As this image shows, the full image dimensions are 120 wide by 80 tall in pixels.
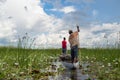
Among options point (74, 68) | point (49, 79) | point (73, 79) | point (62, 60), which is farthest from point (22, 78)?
point (62, 60)

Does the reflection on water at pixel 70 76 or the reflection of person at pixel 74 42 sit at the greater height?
the reflection of person at pixel 74 42

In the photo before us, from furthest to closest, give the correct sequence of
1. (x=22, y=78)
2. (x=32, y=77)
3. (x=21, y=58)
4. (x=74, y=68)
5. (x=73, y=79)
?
(x=74, y=68) → (x=21, y=58) → (x=73, y=79) → (x=32, y=77) → (x=22, y=78)

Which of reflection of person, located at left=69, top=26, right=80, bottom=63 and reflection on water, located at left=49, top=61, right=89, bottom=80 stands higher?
reflection of person, located at left=69, top=26, right=80, bottom=63

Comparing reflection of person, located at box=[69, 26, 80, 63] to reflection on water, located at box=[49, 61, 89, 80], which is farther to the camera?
reflection of person, located at box=[69, 26, 80, 63]

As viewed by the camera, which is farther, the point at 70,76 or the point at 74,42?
the point at 74,42

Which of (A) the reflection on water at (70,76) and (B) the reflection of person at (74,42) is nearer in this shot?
(A) the reflection on water at (70,76)

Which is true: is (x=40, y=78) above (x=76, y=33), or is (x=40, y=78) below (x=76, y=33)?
below

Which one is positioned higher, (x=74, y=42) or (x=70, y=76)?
(x=74, y=42)

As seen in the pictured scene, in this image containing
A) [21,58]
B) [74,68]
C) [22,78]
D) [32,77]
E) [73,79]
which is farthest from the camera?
[74,68]

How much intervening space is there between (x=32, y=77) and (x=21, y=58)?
103 inches

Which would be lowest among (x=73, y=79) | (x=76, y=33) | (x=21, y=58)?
(x=73, y=79)

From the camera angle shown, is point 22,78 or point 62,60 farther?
point 62,60

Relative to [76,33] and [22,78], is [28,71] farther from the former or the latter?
[76,33]

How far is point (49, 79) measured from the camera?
523 inches
